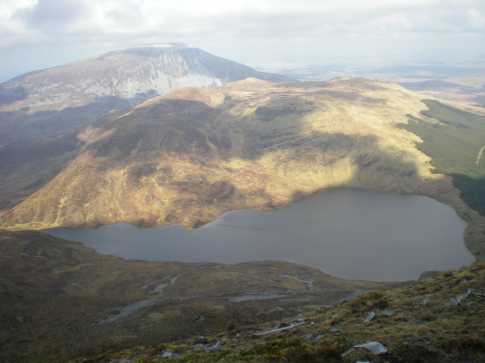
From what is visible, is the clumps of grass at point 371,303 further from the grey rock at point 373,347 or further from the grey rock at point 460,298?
the grey rock at point 373,347

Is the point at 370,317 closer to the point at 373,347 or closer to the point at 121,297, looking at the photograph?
the point at 373,347

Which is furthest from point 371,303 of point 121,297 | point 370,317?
point 121,297

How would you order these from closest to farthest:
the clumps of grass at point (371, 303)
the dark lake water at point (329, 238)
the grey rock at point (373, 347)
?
the grey rock at point (373, 347) → the clumps of grass at point (371, 303) → the dark lake water at point (329, 238)

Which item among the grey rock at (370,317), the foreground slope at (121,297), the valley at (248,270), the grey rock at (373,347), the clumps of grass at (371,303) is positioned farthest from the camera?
the foreground slope at (121,297)

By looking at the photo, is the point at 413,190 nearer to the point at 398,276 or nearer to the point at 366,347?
the point at 398,276

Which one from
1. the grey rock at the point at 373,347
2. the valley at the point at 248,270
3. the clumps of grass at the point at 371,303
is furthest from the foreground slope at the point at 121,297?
the grey rock at the point at 373,347

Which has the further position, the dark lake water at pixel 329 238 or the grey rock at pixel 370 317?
the dark lake water at pixel 329 238

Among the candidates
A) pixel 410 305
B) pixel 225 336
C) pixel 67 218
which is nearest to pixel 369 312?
pixel 410 305

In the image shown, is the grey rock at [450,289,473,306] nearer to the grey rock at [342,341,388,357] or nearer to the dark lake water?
the grey rock at [342,341,388,357]

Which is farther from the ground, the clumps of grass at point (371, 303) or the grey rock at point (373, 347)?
the grey rock at point (373, 347)
